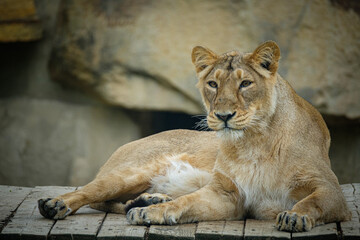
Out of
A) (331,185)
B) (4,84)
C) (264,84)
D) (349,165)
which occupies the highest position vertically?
(264,84)

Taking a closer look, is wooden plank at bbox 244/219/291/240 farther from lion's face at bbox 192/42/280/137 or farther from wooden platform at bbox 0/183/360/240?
lion's face at bbox 192/42/280/137

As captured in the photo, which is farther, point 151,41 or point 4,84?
point 4,84

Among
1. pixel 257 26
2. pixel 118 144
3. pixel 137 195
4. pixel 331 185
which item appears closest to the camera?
pixel 331 185

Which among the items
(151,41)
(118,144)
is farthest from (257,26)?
(118,144)

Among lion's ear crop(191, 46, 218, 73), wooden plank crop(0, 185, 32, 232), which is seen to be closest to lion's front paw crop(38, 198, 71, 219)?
wooden plank crop(0, 185, 32, 232)

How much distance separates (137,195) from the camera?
3859 millimetres

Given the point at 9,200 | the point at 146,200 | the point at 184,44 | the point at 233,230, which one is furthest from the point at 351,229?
the point at 184,44

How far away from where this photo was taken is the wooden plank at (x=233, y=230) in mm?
3021

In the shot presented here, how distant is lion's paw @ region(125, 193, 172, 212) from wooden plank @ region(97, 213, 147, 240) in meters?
0.14

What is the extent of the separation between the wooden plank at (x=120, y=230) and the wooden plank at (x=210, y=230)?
0.94ft

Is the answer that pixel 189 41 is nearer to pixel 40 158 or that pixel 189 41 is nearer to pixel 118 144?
pixel 118 144

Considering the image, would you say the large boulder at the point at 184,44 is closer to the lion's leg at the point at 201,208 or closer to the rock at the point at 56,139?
the rock at the point at 56,139

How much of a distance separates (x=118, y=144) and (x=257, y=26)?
178 cm

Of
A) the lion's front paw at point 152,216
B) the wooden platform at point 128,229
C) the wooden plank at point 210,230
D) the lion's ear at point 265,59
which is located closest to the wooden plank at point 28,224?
the wooden platform at point 128,229
